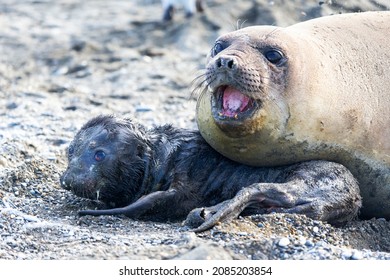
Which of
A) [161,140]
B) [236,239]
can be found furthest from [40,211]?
[236,239]

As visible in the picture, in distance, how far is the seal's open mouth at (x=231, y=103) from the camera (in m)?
5.66

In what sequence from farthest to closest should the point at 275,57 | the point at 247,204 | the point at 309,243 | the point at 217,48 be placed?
the point at 217,48, the point at 275,57, the point at 247,204, the point at 309,243

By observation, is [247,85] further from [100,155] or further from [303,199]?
[100,155]

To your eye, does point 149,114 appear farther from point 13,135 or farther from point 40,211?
point 40,211

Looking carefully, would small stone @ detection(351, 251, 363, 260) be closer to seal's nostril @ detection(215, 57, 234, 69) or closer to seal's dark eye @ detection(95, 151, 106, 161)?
seal's nostril @ detection(215, 57, 234, 69)

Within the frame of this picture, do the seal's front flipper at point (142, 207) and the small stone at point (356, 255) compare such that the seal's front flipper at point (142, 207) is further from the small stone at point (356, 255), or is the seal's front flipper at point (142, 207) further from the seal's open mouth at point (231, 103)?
the small stone at point (356, 255)

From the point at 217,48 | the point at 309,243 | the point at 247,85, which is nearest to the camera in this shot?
the point at 309,243

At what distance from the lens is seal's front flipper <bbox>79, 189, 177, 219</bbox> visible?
5758 millimetres

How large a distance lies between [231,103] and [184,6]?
688 centimetres

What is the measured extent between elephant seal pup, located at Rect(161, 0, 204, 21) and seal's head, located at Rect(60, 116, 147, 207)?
21.1 feet

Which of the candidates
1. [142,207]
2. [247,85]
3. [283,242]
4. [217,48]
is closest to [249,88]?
[247,85]

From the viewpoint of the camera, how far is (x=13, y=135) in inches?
306

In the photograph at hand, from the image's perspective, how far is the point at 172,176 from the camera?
600 centimetres

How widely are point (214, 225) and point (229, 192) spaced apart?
2.49ft
